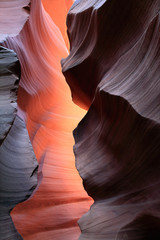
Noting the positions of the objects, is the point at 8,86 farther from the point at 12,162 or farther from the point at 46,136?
the point at 46,136

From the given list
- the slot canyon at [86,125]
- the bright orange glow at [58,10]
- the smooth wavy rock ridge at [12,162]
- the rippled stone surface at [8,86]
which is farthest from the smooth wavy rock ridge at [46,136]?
the bright orange glow at [58,10]

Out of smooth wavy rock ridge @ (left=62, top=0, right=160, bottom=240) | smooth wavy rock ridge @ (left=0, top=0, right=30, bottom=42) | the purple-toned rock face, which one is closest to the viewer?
smooth wavy rock ridge @ (left=62, top=0, right=160, bottom=240)

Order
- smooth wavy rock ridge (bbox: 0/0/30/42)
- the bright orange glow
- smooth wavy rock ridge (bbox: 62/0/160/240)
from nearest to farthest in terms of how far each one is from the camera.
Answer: smooth wavy rock ridge (bbox: 62/0/160/240) → smooth wavy rock ridge (bbox: 0/0/30/42) → the bright orange glow

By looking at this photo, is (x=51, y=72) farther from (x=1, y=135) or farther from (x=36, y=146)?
(x=1, y=135)

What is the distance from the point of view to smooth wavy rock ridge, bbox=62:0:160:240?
828 millimetres

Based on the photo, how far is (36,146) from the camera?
1.69 m

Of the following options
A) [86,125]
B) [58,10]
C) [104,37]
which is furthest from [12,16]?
[58,10]

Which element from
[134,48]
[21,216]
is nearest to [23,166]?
[21,216]

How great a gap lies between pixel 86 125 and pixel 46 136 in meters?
0.59

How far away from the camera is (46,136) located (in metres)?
1.80

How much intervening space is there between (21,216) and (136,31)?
3.84ft

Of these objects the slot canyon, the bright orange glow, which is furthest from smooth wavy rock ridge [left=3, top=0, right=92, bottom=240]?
the bright orange glow

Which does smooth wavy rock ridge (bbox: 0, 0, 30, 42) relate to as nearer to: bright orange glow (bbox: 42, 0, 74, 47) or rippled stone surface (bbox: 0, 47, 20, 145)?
rippled stone surface (bbox: 0, 47, 20, 145)

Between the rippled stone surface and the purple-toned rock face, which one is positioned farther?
the purple-toned rock face
